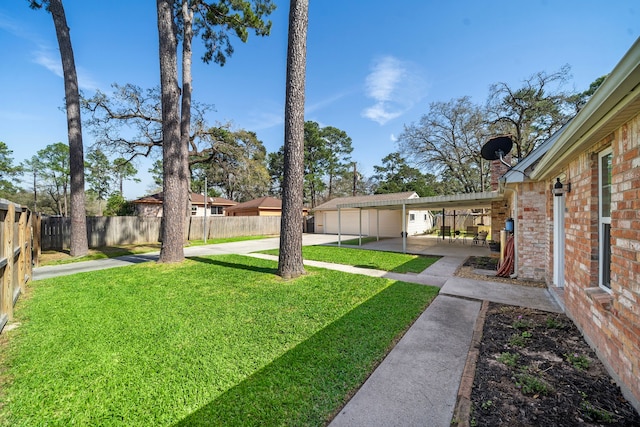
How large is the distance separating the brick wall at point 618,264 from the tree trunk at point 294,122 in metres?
4.63

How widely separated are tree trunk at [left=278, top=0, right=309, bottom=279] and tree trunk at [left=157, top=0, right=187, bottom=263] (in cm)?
402

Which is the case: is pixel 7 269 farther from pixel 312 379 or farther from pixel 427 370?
pixel 427 370

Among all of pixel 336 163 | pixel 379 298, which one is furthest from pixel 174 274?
pixel 336 163

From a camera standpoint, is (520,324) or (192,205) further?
(192,205)

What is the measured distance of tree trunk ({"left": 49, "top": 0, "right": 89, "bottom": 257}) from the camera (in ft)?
29.4

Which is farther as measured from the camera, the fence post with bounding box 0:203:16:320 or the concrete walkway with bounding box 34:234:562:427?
the fence post with bounding box 0:203:16:320

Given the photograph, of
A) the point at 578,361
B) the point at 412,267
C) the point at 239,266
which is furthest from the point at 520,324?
the point at 239,266

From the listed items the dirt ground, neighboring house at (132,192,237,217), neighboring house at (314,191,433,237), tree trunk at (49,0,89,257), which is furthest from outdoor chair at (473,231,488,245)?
neighboring house at (132,192,237,217)

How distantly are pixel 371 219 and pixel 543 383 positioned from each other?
674 inches

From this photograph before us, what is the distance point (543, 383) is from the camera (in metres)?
2.29

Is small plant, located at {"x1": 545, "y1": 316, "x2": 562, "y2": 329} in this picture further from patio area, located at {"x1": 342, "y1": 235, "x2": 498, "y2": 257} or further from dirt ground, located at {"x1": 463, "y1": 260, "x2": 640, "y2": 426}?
patio area, located at {"x1": 342, "y1": 235, "x2": 498, "y2": 257}

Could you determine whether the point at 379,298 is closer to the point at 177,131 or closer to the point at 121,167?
the point at 177,131

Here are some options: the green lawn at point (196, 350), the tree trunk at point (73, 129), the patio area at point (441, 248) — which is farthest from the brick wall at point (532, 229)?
the tree trunk at point (73, 129)

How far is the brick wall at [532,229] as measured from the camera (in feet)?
18.9
